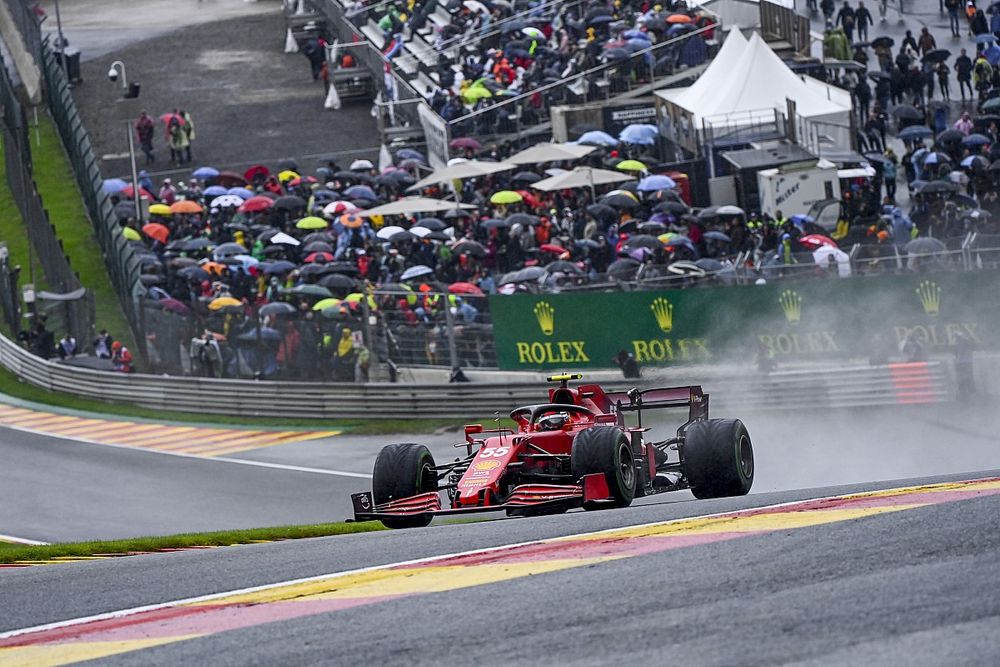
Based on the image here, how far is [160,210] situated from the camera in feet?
124

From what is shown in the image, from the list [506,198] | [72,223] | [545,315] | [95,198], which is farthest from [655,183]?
[72,223]

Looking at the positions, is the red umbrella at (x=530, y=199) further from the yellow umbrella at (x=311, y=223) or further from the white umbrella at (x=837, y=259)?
the white umbrella at (x=837, y=259)

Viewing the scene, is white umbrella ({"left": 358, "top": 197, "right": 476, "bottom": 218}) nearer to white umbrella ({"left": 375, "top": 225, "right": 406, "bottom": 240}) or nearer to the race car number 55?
Result: white umbrella ({"left": 375, "top": 225, "right": 406, "bottom": 240})

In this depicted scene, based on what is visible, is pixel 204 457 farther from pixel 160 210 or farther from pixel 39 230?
pixel 39 230

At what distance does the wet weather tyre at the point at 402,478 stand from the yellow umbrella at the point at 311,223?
20552 millimetres

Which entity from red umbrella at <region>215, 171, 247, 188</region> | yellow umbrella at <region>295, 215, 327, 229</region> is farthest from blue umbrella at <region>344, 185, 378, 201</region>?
red umbrella at <region>215, 171, 247, 188</region>

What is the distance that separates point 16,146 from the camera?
4344 cm

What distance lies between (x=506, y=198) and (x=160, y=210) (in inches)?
366

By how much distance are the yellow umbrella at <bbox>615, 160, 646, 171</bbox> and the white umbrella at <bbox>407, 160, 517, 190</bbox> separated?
8.04 ft

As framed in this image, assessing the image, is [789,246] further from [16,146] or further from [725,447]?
[16,146]

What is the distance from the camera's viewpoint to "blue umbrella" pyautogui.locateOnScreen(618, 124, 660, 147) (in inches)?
1452

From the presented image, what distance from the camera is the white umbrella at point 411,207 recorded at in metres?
33.7

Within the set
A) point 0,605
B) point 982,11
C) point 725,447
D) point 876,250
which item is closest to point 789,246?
point 876,250

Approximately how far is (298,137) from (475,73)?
7133 millimetres
